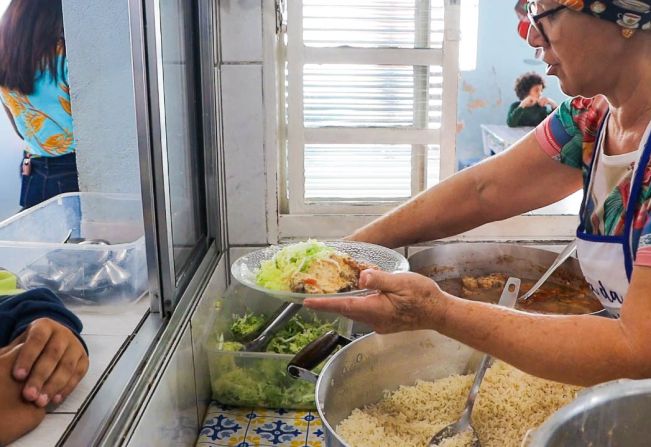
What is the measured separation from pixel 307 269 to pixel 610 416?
0.62 meters

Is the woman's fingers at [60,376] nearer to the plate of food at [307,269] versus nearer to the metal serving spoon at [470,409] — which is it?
the plate of food at [307,269]

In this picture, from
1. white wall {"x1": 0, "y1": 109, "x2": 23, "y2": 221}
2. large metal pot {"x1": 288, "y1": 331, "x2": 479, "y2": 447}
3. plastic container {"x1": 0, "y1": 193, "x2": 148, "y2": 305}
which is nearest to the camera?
large metal pot {"x1": 288, "y1": 331, "x2": 479, "y2": 447}

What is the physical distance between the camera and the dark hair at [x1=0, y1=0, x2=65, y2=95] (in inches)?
74.5

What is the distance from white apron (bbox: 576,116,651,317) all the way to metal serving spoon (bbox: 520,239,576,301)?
25 cm

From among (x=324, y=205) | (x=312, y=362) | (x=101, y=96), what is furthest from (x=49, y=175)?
(x=312, y=362)

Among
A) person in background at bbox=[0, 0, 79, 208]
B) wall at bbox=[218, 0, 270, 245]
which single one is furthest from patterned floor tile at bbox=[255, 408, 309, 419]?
person in background at bbox=[0, 0, 79, 208]

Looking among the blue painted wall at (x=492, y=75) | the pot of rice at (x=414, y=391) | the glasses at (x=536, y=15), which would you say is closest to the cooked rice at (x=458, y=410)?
the pot of rice at (x=414, y=391)

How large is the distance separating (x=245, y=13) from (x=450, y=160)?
29.7 inches

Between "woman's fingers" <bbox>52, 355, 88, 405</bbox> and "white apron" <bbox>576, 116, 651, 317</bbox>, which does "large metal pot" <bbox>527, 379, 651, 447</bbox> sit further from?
"woman's fingers" <bbox>52, 355, 88, 405</bbox>

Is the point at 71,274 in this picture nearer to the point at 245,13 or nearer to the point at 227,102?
the point at 227,102

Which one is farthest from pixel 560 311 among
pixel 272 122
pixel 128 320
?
pixel 128 320

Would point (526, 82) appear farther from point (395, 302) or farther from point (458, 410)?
point (395, 302)

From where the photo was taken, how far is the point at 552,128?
4.28ft

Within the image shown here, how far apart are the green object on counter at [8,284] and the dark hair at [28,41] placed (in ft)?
3.70
